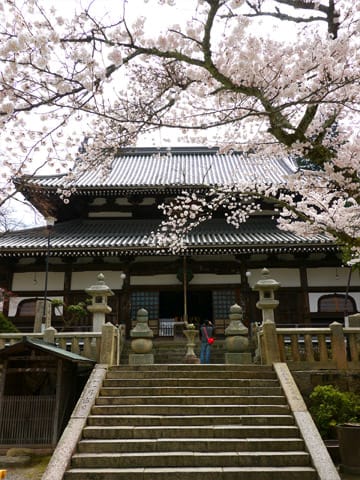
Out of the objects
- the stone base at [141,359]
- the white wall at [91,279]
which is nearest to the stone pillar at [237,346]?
the stone base at [141,359]

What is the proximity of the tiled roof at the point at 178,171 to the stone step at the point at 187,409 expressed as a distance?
10730 mm

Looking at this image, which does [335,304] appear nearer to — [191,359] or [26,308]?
[191,359]

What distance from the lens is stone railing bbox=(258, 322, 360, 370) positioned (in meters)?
10.2

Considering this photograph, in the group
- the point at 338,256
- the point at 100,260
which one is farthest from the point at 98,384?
the point at 338,256

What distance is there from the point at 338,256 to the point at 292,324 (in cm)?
343

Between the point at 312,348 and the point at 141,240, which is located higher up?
the point at 141,240

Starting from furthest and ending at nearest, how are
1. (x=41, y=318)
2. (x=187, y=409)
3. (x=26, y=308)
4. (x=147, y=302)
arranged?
1. (x=147, y=302)
2. (x=26, y=308)
3. (x=41, y=318)
4. (x=187, y=409)

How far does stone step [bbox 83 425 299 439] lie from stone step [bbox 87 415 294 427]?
262 millimetres

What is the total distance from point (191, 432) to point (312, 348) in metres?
4.33

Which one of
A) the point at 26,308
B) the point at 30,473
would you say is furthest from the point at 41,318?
the point at 30,473

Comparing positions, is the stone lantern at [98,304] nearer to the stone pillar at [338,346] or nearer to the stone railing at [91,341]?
the stone railing at [91,341]

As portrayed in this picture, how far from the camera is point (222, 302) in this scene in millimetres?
15711

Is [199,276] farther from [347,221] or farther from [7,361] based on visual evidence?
[7,361]

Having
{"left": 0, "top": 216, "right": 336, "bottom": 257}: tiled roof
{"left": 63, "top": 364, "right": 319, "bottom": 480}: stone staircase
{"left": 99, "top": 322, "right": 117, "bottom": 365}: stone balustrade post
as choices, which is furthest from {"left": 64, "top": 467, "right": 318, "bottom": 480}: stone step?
{"left": 0, "top": 216, "right": 336, "bottom": 257}: tiled roof
